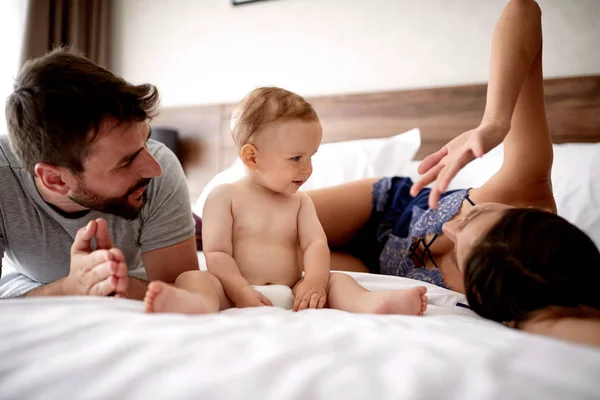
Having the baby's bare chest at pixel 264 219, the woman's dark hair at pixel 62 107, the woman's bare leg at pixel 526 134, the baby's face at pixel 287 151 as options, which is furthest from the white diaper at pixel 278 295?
the woman's bare leg at pixel 526 134

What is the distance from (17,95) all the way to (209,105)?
1.88 m

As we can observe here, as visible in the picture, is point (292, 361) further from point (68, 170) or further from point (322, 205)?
point (322, 205)

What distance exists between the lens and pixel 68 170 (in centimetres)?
104

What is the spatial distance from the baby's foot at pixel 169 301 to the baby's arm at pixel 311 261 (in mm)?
253

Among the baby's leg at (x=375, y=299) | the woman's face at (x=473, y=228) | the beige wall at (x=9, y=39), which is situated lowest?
the baby's leg at (x=375, y=299)

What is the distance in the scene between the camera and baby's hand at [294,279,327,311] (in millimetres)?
956

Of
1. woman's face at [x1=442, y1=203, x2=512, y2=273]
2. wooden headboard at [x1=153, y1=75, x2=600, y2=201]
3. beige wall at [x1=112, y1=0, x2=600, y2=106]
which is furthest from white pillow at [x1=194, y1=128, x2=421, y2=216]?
woman's face at [x1=442, y1=203, x2=512, y2=273]

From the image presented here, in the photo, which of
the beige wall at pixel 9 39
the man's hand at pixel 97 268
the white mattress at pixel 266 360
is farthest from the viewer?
the beige wall at pixel 9 39

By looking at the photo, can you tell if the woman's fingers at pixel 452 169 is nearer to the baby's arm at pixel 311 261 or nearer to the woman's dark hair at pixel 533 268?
the woman's dark hair at pixel 533 268

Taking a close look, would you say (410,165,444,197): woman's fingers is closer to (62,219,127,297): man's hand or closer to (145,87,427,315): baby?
(145,87,427,315): baby

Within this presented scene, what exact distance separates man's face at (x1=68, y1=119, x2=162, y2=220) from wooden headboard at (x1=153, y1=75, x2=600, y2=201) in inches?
58.4

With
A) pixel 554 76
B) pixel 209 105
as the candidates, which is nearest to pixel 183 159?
pixel 209 105

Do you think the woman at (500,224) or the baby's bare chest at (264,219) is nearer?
the woman at (500,224)

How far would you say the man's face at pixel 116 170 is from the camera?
1037 millimetres
